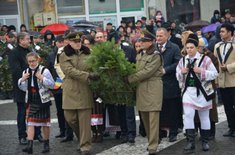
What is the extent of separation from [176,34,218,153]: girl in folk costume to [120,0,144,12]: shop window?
52.5ft

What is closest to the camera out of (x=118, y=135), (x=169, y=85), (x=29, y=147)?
(x=29, y=147)

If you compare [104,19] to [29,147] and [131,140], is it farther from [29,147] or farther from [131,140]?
[29,147]

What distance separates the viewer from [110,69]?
709 cm

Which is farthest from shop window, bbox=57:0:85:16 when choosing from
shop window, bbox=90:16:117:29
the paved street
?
the paved street

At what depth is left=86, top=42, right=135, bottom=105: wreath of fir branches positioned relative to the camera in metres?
7.05

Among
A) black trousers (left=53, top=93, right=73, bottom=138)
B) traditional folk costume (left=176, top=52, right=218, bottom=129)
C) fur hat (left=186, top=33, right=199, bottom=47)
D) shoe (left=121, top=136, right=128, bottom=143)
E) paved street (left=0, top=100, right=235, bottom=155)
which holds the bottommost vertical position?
paved street (left=0, top=100, right=235, bottom=155)

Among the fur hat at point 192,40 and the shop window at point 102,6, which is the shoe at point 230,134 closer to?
the fur hat at point 192,40

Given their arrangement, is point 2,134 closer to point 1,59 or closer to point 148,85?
point 148,85

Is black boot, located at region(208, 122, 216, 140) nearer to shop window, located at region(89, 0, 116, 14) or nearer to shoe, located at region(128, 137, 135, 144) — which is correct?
shoe, located at region(128, 137, 135, 144)

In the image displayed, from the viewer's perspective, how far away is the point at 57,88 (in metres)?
8.50

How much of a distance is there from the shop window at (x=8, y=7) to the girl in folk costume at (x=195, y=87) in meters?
17.4

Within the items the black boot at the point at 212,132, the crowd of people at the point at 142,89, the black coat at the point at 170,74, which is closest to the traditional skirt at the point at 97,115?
the crowd of people at the point at 142,89

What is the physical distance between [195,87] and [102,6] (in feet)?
54.9

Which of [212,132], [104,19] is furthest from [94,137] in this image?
[104,19]
